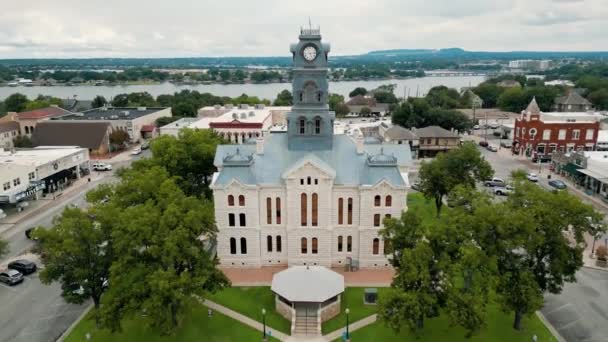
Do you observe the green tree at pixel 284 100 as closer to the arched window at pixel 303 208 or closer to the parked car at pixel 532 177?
the parked car at pixel 532 177

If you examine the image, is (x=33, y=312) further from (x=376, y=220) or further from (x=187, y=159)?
(x=376, y=220)

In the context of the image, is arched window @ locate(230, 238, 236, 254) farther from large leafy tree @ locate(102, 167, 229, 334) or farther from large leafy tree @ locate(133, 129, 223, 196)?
large leafy tree @ locate(133, 129, 223, 196)

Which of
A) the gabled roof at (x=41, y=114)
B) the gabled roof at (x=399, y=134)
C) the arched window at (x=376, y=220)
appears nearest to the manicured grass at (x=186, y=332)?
the arched window at (x=376, y=220)

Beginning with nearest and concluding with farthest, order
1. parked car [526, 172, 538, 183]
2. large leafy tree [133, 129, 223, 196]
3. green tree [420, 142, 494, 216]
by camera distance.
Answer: green tree [420, 142, 494, 216] < large leafy tree [133, 129, 223, 196] < parked car [526, 172, 538, 183]

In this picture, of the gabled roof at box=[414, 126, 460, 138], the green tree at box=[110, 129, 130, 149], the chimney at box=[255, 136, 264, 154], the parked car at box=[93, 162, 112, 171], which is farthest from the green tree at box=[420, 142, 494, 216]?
the green tree at box=[110, 129, 130, 149]

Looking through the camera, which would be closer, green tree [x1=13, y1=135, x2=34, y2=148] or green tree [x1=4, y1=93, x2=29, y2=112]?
green tree [x1=13, y1=135, x2=34, y2=148]

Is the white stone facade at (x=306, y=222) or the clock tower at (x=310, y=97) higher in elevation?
the clock tower at (x=310, y=97)

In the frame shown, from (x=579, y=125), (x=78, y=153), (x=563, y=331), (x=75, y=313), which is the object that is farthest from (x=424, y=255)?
(x=579, y=125)
